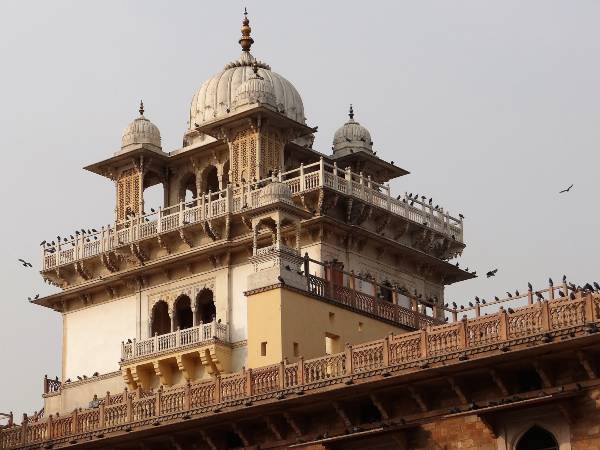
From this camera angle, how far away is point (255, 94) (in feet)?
159

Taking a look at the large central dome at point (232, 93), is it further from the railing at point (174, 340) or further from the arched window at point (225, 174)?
the railing at point (174, 340)

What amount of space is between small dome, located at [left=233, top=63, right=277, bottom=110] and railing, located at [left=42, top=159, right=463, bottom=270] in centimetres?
232

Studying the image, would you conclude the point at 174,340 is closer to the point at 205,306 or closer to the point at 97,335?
the point at 205,306

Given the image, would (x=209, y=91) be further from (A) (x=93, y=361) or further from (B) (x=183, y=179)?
(A) (x=93, y=361)

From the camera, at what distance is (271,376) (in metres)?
34.6

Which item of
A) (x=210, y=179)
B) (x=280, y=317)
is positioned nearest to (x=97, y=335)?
(x=210, y=179)

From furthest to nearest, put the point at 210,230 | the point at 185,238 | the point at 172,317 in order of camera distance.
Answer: the point at 172,317, the point at 185,238, the point at 210,230

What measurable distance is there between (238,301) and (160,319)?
3.43 meters

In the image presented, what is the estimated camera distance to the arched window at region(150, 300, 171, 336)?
48.9m

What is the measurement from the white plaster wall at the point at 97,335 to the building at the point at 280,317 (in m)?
0.07

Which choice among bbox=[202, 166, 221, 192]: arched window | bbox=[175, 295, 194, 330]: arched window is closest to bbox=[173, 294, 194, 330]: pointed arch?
bbox=[175, 295, 194, 330]: arched window

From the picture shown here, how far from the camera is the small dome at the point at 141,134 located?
5175 centimetres

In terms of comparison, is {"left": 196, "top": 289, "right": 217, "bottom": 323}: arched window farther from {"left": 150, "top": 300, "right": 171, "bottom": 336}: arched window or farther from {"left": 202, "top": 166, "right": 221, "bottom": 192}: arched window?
{"left": 202, "top": 166, "right": 221, "bottom": 192}: arched window

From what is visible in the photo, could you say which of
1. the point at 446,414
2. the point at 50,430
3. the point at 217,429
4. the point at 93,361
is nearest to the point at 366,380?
the point at 446,414
